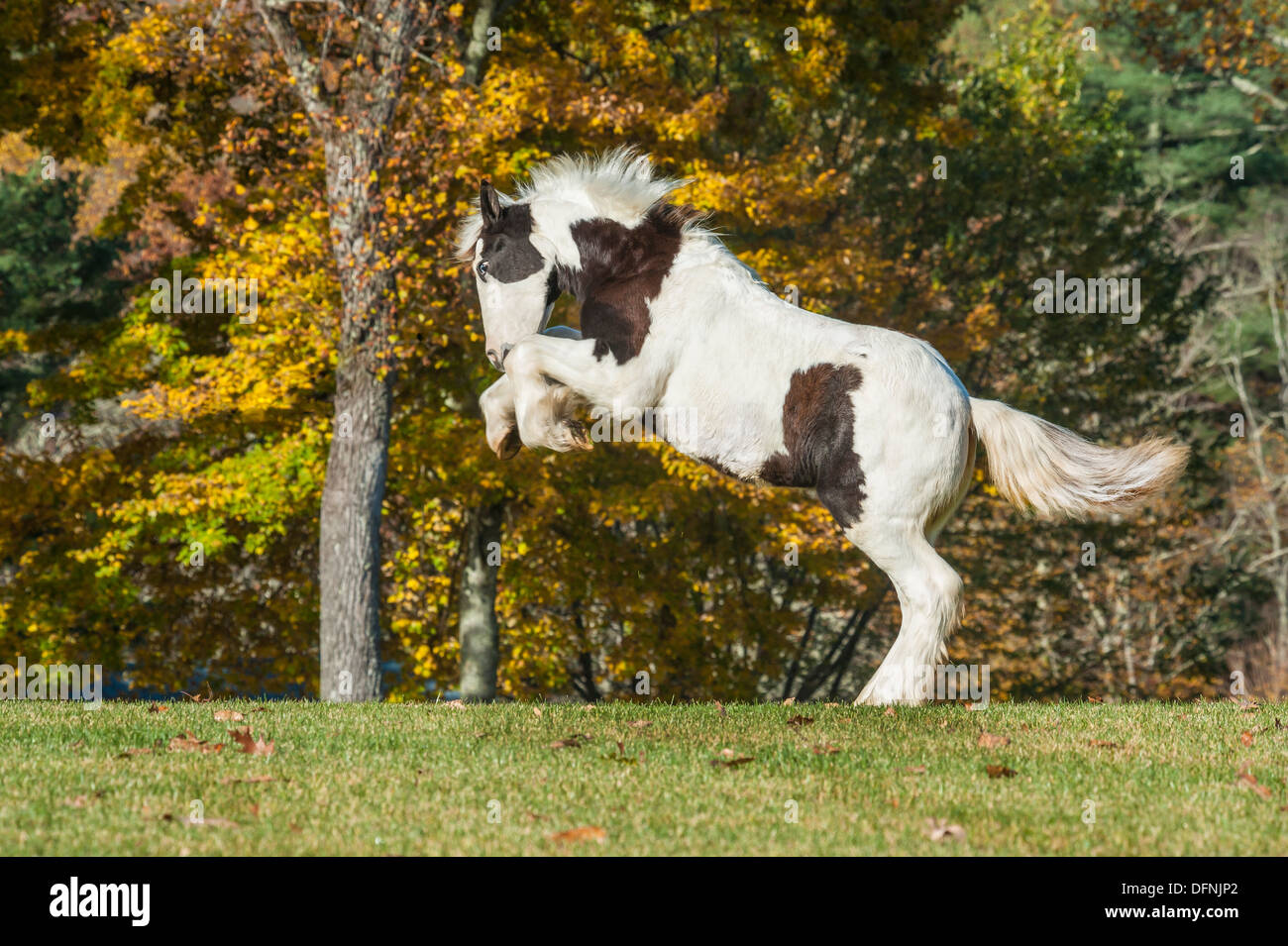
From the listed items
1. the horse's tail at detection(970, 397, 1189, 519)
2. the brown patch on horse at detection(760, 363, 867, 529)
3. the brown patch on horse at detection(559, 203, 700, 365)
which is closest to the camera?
the brown patch on horse at detection(760, 363, 867, 529)

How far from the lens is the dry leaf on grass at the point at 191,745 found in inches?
252

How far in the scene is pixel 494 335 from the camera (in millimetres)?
8516

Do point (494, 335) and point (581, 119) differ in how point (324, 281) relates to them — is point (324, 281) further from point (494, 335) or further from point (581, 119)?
point (494, 335)

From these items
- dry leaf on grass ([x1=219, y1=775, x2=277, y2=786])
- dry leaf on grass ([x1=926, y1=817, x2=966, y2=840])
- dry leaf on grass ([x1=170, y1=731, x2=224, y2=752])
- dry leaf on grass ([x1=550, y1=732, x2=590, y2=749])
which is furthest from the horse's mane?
dry leaf on grass ([x1=926, y1=817, x2=966, y2=840])

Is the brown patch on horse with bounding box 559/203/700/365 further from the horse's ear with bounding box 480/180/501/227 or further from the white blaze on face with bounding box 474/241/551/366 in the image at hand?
the horse's ear with bounding box 480/180/501/227

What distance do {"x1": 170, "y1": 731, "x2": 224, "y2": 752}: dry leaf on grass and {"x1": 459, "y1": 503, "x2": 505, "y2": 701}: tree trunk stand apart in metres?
11.6

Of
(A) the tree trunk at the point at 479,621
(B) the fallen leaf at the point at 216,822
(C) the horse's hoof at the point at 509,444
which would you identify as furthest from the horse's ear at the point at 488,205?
(A) the tree trunk at the point at 479,621

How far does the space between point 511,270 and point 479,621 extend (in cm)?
1103

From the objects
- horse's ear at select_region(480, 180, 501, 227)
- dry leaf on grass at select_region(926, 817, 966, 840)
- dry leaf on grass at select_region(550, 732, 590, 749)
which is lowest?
dry leaf on grass at select_region(926, 817, 966, 840)

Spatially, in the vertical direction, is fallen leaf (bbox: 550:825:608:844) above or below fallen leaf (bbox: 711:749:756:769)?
below

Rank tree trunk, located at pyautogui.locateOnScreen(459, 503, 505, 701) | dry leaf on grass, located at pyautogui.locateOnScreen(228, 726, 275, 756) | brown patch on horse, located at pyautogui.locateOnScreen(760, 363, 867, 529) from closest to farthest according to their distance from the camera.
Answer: dry leaf on grass, located at pyautogui.locateOnScreen(228, 726, 275, 756)
brown patch on horse, located at pyautogui.locateOnScreen(760, 363, 867, 529)
tree trunk, located at pyautogui.locateOnScreen(459, 503, 505, 701)

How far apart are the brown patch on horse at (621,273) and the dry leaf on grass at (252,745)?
2973 millimetres

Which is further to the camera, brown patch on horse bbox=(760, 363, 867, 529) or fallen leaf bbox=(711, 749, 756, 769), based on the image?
brown patch on horse bbox=(760, 363, 867, 529)

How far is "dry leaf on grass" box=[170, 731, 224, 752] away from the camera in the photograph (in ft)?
21.0
